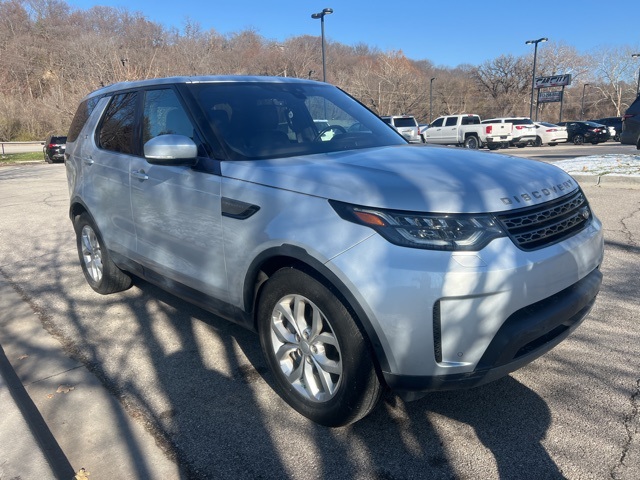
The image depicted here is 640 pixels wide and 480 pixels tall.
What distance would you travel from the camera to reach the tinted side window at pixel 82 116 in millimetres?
4837

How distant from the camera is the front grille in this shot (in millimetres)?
2355

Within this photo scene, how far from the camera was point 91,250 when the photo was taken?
4898 millimetres

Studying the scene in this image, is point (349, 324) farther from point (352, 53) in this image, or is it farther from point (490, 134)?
point (352, 53)

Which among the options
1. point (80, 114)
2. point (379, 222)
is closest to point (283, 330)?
point (379, 222)

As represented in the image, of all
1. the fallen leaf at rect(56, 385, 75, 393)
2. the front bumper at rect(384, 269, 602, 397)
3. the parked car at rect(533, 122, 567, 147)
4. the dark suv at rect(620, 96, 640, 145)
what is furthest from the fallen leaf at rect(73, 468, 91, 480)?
the parked car at rect(533, 122, 567, 147)

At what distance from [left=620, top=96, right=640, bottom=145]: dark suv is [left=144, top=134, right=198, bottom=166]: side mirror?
1269 cm

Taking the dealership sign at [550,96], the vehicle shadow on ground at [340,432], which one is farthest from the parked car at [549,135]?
the vehicle shadow on ground at [340,432]

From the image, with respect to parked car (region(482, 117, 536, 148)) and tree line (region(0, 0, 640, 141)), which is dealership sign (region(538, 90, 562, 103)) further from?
parked car (region(482, 117, 536, 148))

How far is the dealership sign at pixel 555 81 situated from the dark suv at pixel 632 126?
43247mm

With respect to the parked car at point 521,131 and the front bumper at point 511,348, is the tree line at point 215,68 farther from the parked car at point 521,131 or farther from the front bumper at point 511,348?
the front bumper at point 511,348

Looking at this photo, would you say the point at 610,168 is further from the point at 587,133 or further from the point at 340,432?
the point at 587,133

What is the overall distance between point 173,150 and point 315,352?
4.66ft

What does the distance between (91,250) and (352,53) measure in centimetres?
7711

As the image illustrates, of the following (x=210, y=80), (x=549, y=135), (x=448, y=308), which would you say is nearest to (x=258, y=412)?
(x=448, y=308)
